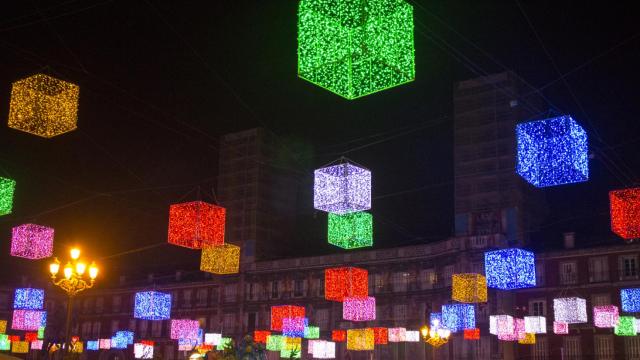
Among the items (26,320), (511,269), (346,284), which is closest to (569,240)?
(346,284)

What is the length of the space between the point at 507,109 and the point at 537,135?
32.9 m

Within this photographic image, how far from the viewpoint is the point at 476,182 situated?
46344 millimetres

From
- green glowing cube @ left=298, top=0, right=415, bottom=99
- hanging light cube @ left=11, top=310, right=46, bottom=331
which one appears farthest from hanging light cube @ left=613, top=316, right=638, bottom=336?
hanging light cube @ left=11, top=310, right=46, bottom=331

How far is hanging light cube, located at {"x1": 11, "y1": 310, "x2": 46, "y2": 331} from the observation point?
118ft

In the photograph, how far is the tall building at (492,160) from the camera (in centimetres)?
4506

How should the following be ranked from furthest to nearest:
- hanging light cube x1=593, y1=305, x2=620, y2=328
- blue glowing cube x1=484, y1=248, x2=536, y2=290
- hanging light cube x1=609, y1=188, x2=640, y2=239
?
hanging light cube x1=593, y1=305, x2=620, y2=328 → blue glowing cube x1=484, y1=248, x2=536, y2=290 → hanging light cube x1=609, y1=188, x2=640, y2=239

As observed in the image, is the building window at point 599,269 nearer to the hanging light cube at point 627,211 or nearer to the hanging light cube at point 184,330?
the hanging light cube at point 184,330

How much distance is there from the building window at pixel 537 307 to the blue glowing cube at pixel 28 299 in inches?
1080

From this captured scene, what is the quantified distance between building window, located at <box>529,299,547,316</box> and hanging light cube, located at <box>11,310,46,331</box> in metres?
27.8

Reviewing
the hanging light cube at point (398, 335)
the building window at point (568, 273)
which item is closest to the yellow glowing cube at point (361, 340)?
the hanging light cube at point (398, 335)

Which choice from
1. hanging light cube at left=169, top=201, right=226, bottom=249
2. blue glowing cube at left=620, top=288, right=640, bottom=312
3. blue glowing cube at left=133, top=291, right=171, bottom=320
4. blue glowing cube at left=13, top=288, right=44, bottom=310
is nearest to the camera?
hanging light cube at left=169, top=201, right=226, bottom=249

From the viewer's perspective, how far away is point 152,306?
3344cm

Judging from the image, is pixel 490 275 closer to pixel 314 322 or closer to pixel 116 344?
pixel 314 322

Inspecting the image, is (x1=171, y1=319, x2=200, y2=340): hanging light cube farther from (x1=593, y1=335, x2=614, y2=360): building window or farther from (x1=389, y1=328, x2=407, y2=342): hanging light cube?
(x1=593, y1=335, x2=614, y2=360): building window
